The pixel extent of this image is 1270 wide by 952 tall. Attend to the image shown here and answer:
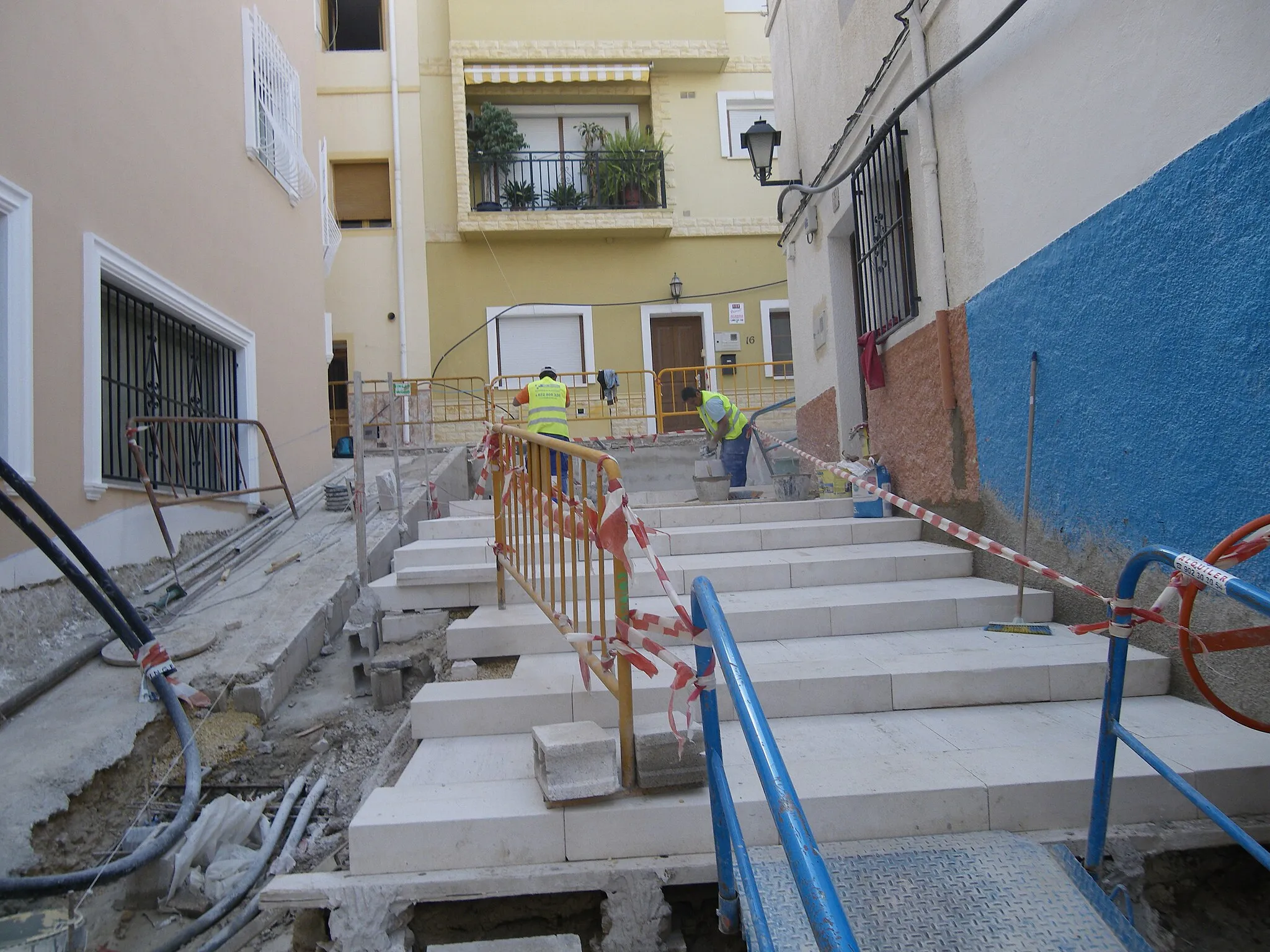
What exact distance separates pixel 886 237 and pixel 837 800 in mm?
5148

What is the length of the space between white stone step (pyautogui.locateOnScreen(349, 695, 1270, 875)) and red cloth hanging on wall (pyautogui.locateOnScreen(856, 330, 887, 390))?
159 inches

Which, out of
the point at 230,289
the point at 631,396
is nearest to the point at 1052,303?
the point at 230,289

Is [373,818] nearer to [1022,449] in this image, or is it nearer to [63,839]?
[63,839]

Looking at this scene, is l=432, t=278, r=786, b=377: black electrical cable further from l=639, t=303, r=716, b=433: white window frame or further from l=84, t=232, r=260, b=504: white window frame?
l=84, t=232, r=260, b=504: white window frame

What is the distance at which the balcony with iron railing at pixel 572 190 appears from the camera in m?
15.4

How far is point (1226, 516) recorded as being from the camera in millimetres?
3352

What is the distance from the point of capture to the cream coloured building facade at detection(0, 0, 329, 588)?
16.6ft

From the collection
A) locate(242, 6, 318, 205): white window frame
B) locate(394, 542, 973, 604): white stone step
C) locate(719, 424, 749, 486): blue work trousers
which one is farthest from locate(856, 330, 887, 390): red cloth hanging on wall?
locate(242, 6, 318, 205): white window frame

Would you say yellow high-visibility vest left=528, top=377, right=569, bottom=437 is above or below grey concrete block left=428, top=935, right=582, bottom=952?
above

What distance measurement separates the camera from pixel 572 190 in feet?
52.3

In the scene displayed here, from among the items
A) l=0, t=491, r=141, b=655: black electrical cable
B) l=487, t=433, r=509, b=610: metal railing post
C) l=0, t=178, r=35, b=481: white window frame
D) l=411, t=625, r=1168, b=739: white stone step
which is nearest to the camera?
l=411, t=625, r=1168, b=739: white stone step

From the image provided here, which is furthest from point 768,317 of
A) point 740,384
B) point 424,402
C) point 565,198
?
point 424,402

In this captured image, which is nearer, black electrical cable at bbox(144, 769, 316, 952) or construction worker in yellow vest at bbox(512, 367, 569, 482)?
black electrical cable at bbox(144, 769, 316, 952)

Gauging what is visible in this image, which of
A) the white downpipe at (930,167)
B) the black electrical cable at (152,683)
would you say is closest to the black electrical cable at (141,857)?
the black electrical cable at (152,683)
